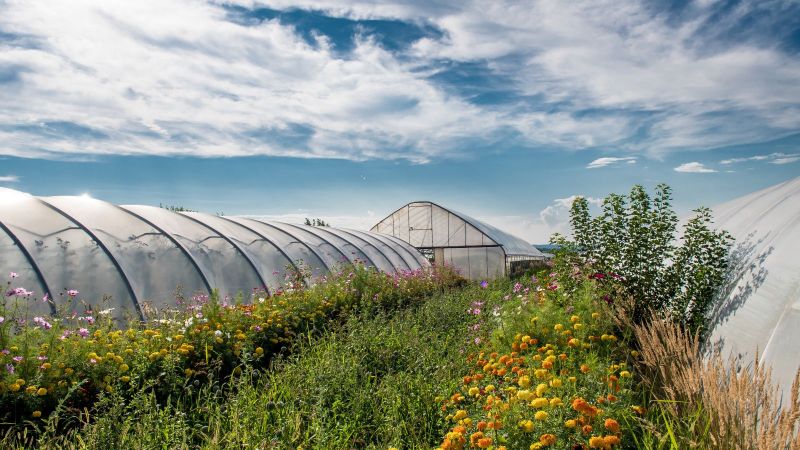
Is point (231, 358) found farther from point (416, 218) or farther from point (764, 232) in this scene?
point (416, 218)

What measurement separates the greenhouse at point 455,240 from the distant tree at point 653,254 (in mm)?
14463

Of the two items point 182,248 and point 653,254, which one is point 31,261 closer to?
point 182,248

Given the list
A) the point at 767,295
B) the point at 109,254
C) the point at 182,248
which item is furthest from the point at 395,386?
the point at 182,248

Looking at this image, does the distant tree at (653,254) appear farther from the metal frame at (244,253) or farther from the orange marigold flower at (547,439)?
the metal frame at (244,253)

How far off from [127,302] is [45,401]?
3.60 metres

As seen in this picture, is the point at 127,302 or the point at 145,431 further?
the point at 127,302

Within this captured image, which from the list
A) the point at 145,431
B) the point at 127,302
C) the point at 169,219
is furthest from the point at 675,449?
the point at 169,219

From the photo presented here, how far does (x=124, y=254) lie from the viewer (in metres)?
8.43

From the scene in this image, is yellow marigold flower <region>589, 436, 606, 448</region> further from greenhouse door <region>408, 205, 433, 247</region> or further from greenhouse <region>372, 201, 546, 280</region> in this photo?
greenhouse door <region>408, 205, 433, 247</region>

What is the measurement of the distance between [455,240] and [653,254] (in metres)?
16.2

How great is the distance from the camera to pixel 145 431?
144 inches

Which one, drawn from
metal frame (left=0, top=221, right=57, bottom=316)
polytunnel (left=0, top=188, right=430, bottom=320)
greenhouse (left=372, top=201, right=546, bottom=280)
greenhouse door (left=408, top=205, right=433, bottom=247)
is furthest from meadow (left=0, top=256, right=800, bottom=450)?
greenhouse door (left=408, top=205, right=433, bottom=247)

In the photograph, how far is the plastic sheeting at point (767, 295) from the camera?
4219mm

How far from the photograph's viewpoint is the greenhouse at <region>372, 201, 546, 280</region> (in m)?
22.4
